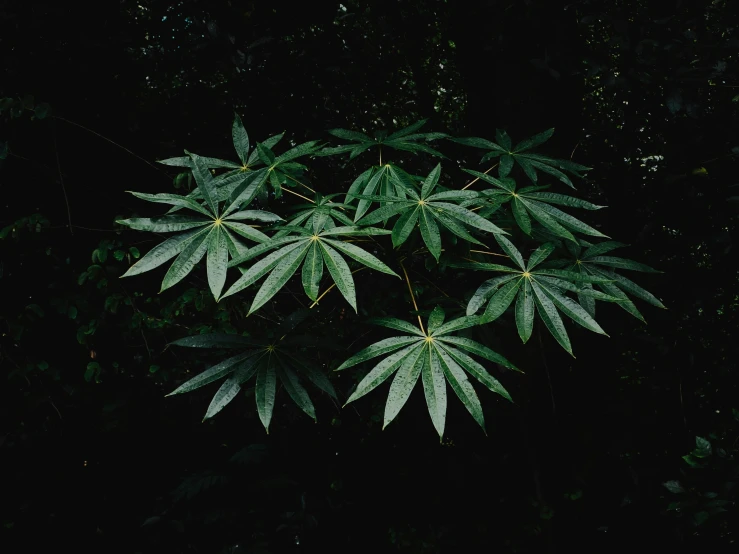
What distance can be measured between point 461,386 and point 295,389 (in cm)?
33

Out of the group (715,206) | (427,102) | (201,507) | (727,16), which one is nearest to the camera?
(727,16)

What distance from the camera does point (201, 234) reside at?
3.92 feet

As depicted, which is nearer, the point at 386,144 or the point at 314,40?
the point at 386,144

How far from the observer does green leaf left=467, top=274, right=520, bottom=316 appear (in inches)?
46.0

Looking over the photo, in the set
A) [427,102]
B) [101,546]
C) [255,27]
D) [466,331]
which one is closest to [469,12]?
[427,102]

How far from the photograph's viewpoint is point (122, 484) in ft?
7.25

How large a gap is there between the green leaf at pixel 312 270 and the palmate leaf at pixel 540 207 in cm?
35

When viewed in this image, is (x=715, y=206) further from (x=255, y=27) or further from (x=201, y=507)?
(x=201, y=507)

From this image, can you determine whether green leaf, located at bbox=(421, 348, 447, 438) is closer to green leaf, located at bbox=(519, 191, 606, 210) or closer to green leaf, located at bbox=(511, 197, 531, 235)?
green leaf, located at bbox=(511, 197, 531, 235)

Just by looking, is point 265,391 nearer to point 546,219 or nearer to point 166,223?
point 166,223

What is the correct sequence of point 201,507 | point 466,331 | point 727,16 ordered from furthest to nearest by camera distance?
point 201,507 → point 727,16 → point 466,331

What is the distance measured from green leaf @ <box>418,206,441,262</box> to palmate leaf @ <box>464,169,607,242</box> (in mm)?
150

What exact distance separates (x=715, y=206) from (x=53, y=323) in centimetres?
211

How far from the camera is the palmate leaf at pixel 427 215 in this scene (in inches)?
45.7
